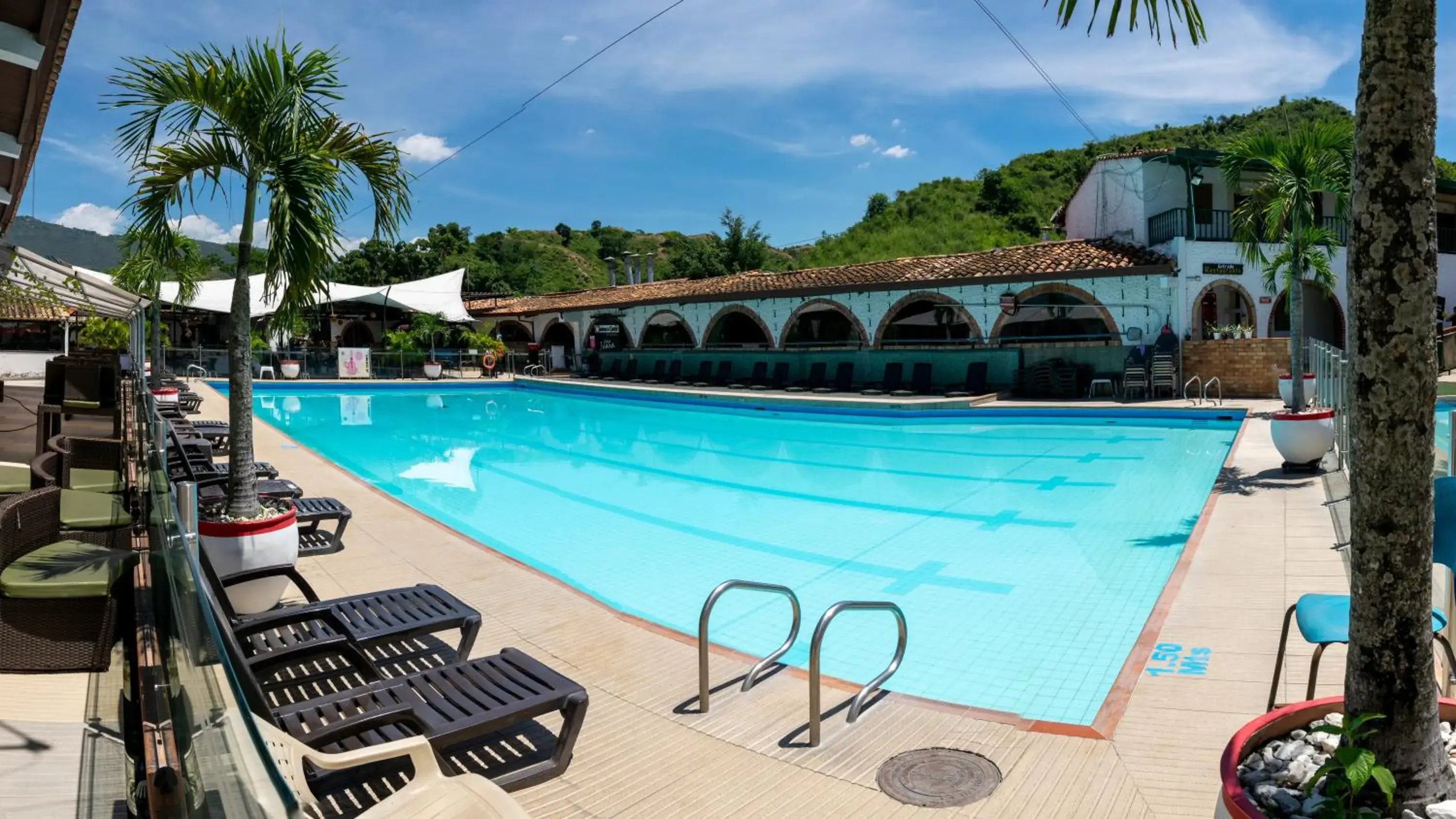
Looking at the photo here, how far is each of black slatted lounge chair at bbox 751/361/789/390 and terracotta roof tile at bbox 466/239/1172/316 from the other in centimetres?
204

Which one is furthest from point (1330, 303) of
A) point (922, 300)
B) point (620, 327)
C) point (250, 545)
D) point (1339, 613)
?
point (250, 545)

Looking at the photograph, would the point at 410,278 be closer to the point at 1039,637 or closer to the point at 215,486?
the point at 215,486

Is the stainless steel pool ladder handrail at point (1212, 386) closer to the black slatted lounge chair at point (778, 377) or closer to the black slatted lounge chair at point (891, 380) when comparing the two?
the black slatted lounge chair at point (891, 380)

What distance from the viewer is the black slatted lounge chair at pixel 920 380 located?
19594 millimetres

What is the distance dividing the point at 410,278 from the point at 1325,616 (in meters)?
52.0

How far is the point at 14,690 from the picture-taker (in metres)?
3.55

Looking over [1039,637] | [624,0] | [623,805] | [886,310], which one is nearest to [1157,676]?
[1039,637]

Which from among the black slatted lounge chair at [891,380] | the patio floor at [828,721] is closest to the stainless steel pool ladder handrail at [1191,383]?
the black slatted lounge chair at [891,380]

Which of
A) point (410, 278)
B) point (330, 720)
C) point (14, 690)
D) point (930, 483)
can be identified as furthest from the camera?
point (410, 278)

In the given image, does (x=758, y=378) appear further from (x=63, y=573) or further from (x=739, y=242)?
(x=739, y=242)

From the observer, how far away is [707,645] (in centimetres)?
377

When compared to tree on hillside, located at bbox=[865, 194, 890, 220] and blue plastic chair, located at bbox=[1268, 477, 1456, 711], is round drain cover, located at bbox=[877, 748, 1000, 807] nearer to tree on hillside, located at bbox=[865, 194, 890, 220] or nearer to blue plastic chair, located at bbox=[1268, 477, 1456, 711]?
blue plastic chair, located at bbox=[1268, 477, 1456, 711]

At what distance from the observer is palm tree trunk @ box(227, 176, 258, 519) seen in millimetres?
5094

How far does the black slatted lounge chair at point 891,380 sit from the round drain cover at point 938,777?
55.0 ft
